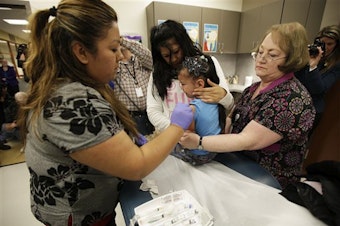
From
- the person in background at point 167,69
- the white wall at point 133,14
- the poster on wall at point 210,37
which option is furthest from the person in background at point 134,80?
the poster on wall at point 210,37

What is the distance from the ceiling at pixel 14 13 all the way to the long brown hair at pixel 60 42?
2.57 metres

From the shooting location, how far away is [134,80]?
1.66m

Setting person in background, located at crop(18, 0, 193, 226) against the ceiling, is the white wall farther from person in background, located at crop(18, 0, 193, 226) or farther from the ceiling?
person in background, located at crop(18, 0, 193, 226)

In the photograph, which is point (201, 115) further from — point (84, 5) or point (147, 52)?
point (147, 52)

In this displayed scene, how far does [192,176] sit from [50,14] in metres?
0.82

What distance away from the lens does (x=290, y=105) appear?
2.87 feet

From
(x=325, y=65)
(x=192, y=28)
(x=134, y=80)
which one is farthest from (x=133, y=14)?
(x=325, y=65)

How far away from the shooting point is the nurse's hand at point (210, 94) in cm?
107

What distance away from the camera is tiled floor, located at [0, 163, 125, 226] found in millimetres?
1845

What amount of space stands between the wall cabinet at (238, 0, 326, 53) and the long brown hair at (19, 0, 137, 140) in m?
3.16

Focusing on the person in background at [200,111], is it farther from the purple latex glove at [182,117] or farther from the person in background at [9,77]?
the person in background at [9,77]

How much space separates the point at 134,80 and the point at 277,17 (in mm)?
2695

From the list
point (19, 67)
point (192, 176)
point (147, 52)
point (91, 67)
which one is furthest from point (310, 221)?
point (19, 67)

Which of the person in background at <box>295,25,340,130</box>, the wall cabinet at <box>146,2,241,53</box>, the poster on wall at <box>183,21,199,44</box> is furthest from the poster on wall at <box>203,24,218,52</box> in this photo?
the person in background at <box>295,25,340,130</box>
